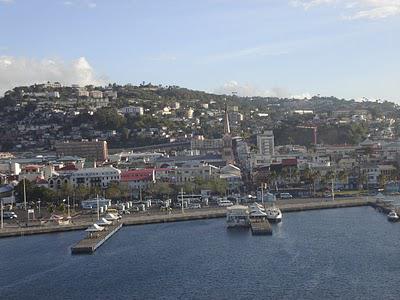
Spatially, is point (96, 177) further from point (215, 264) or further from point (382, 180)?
point (215, 264)

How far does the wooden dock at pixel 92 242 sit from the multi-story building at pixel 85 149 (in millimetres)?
27783

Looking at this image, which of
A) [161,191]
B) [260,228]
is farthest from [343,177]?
[260,228]

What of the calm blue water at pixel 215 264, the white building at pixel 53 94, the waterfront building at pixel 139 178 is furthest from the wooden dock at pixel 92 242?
the white building at pixel 53 94

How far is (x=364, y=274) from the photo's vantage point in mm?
16734

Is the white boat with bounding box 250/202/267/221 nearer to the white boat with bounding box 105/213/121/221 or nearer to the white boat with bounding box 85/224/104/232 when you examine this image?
the white boat with bounding box 105/213/121/221

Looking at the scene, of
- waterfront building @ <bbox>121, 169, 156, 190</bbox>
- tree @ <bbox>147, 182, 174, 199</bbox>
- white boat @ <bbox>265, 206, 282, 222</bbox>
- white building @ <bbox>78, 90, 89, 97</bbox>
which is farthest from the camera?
white building @ <bbox>78, 90, 89, 97</bbox>

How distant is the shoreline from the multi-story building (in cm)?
2455

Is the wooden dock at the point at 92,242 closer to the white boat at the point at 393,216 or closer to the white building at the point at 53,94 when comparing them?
the white boat at the point at 393,216

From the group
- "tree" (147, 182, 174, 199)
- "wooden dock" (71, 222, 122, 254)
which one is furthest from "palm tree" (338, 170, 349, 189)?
"wooden dock" (71, 222, 122, 254)

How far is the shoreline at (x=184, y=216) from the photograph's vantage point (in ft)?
86.3

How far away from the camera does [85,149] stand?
5500 cm

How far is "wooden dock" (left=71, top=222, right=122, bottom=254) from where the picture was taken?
21438 mm

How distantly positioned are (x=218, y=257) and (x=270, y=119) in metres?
64.2

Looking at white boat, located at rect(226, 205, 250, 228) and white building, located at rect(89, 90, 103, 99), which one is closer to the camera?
white boat, located at rect(226, 205, 250, 228)
